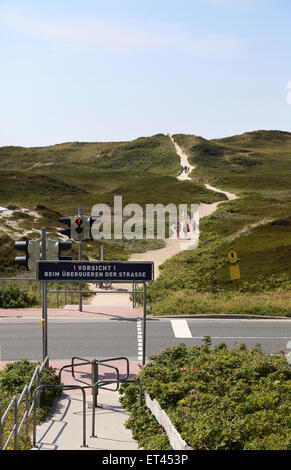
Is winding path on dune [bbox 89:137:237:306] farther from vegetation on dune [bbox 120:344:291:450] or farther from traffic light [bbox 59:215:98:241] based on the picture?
vegetation on dune [bbox 120:344:291:450]

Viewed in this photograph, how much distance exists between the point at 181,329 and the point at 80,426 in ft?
35.2

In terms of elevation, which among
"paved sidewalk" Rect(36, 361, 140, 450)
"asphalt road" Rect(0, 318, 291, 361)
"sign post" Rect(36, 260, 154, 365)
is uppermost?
"sign post" Rect(36, 260, 154, 365)

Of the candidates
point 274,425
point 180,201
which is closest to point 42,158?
point 180,201

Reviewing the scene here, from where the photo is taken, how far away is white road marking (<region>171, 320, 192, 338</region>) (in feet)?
69.5

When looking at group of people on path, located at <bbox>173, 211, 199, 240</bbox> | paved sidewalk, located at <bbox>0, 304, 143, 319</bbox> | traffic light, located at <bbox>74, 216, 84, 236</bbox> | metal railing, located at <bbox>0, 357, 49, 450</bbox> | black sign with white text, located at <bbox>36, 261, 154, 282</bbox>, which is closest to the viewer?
metal railing, located at <bbox>0, 357, 49, 450</bbox>

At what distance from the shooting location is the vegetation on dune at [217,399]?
9.08 meters

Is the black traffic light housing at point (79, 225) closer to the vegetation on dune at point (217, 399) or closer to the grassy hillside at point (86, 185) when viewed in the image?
the vegetation on dune at point (217, 399)

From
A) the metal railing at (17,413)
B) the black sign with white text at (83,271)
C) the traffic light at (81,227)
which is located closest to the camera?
the metal railing at (17,413)

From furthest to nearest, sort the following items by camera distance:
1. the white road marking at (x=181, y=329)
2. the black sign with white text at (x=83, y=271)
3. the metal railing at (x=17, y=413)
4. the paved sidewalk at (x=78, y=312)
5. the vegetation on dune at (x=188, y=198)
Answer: the vegetation on dune at (x=188, y=198)
the paved sidewalk at (x=78, y=312)
the white road marking at (x=181, y=329)
the black sign with white text at (x=83, y=271)
the metal railing at (x=17, y=413)

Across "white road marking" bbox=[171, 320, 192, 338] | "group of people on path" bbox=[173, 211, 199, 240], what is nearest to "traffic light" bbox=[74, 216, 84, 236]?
"white road marking" bbox=[171, 320, 192, 338]

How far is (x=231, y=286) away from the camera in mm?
32906

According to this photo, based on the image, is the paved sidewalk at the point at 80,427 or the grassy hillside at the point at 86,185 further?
the grassy hillside at the point at 86,185

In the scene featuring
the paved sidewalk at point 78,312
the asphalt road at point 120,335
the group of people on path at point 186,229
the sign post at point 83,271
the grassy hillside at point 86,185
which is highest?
the grassy hillside at point 86,185

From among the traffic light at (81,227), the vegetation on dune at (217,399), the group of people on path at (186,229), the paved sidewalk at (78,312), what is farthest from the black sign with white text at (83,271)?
the group of people on path at (186,229)
